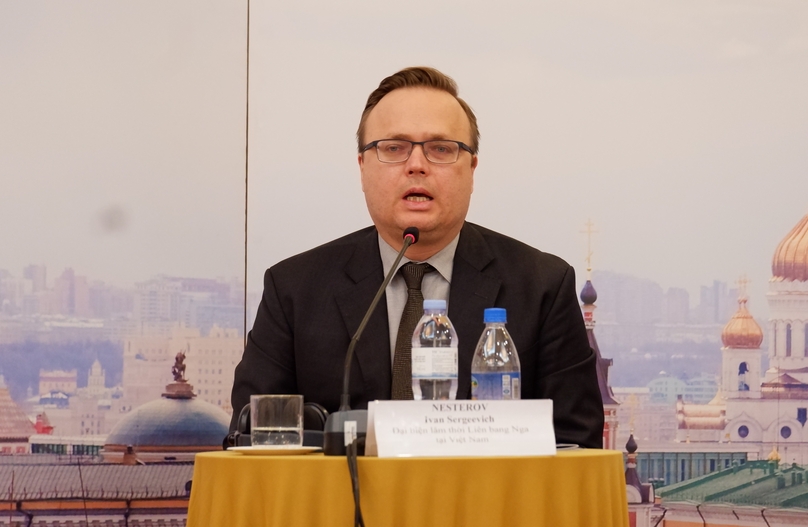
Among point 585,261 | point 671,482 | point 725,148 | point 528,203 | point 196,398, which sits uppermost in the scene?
point 725,148

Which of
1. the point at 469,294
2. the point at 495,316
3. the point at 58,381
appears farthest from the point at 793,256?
the point at 58,381

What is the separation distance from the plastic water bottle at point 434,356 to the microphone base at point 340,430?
165mm

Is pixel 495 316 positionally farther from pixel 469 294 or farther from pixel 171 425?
pixel 171 425

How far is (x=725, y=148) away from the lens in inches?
145

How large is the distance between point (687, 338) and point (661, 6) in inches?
51.9

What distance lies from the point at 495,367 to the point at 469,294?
0.36 metres

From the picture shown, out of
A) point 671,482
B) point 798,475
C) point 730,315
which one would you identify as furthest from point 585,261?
point 798,475

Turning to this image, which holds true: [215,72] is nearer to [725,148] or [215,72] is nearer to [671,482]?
[725,148]

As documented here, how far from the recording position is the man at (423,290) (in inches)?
102

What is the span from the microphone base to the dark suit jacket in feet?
2.82

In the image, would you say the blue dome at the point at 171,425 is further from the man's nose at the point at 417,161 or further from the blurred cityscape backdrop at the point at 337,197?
the man's nose at the point at 417,161

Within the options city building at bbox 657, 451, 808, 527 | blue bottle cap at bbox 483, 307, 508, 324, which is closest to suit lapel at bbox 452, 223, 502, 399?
blue bottle cap at bbox 483, 307, 508, 324

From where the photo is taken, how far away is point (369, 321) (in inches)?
105

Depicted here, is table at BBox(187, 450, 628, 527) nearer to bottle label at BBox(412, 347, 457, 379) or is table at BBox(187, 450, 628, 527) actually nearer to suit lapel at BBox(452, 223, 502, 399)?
bottle label at BBox(412, 347, 457, 379)
